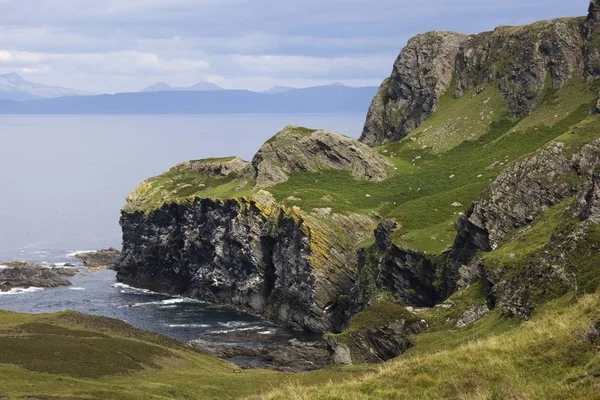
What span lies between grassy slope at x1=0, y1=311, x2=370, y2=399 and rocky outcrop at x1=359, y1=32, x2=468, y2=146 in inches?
3960

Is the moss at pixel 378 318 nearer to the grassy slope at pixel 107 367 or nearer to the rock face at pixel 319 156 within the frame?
the grassy slope at pixel 107 367

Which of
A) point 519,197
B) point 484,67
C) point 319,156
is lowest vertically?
point 519,197

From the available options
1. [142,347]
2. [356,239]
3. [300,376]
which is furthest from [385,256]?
[300,376]

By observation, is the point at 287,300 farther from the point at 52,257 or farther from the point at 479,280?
the point at 52,257

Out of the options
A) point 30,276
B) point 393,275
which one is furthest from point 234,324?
point 30,276

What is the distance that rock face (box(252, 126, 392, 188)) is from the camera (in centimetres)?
14538

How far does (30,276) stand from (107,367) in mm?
86717

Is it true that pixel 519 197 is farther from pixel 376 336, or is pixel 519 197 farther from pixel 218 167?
pixel 218 167

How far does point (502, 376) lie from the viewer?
25.4 meters

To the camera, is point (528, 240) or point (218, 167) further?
point (218, 167)

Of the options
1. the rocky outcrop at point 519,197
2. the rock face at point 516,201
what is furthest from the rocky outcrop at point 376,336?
the rocky outcrop at point 519,197

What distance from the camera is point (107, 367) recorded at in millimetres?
64188

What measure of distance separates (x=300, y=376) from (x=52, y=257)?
396 feet

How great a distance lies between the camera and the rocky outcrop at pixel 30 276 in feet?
456
